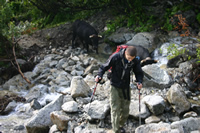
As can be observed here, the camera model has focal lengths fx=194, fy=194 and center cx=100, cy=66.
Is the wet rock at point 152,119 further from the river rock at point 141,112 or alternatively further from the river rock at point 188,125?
the river rock at point 188,125

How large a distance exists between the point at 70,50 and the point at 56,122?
7.34 m

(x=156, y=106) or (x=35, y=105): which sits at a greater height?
(x=156, y=106)

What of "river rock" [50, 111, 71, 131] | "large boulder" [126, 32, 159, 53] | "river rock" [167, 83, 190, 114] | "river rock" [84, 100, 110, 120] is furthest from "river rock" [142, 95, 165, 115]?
"large boulder" [126, 32, 159, 53]

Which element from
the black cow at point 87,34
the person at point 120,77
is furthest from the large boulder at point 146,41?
the person at point 120,77

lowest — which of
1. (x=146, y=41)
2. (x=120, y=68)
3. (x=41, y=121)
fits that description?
(x=41, y=121)

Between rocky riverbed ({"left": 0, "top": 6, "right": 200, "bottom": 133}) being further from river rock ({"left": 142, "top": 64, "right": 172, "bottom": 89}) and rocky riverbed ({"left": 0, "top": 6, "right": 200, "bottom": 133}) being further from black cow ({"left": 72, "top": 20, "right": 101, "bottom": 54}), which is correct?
black cow ({"left": 72, "top": 20, "right": 101, "bottom": 54})

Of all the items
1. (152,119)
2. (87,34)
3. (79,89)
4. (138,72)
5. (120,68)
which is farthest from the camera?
(87,34)

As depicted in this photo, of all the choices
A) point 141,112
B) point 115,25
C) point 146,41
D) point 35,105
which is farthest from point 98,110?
point 115,25

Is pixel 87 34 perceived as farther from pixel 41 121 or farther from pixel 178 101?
pixel 178 101

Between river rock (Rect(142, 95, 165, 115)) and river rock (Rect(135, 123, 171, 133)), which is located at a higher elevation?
river rock (Rect(142, 95, 165, 115))

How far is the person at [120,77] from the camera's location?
3988 mm

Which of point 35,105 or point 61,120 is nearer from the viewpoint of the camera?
point 61,120

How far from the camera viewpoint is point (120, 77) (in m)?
4.11

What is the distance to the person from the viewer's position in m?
3.99
